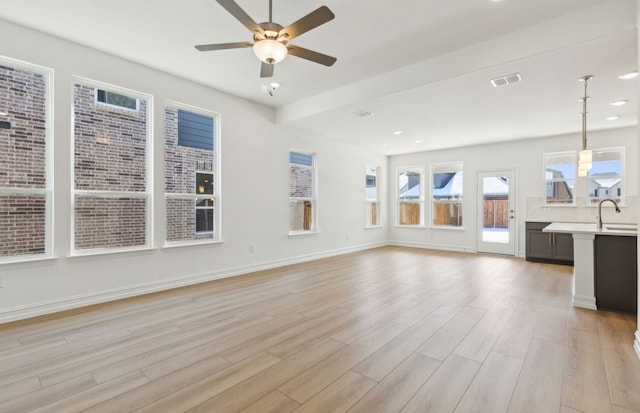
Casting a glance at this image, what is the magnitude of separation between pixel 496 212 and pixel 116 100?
792 cm

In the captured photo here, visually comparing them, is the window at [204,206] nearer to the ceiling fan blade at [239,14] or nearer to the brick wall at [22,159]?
the brick wall at [22,159]

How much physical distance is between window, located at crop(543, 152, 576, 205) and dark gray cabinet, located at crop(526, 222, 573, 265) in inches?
31.6

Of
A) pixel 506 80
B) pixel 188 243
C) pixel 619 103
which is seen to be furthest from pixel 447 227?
pixel 188 243

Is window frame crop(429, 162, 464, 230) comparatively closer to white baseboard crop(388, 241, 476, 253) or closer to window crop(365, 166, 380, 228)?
white baseboard crop(388, 241, 476, 253)

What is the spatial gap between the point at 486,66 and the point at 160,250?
470cm

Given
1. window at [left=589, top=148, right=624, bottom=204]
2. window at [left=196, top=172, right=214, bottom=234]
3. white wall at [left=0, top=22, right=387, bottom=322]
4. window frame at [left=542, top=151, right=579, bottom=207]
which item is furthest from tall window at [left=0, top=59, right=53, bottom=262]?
window at [left=589, top=148, right=624, bottom=204]

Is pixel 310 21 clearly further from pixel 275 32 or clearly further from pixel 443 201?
pixel 443 201

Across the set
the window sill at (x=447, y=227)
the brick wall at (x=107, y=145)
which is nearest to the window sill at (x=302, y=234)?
the brick wall at (x=107, y=145)

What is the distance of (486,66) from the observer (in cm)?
341

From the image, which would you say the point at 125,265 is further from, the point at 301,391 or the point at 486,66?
the point at 486,66

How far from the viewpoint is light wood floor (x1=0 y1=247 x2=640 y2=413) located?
1836 mm

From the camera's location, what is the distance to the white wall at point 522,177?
598cm

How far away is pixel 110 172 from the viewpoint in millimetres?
3893

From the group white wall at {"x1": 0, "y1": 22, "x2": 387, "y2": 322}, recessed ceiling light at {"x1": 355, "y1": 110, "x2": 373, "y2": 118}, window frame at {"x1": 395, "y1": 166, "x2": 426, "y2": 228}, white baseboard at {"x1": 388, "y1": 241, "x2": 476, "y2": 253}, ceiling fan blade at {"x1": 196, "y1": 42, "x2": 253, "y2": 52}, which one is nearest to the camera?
ceiling fan blade at {"x1": 196, "y1": 42, "x2": 253, "y2": 52}
